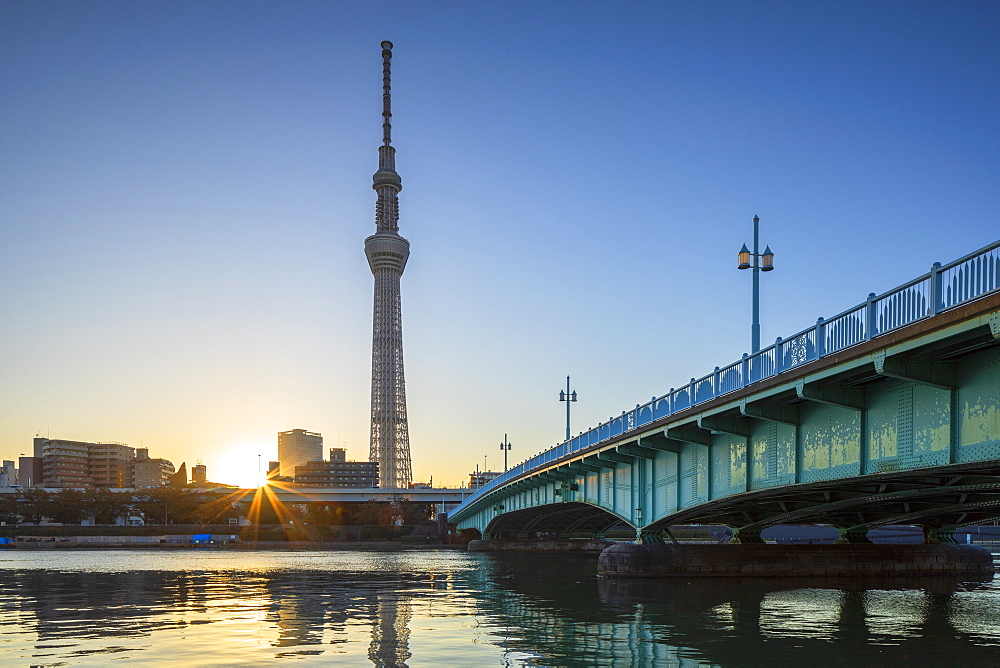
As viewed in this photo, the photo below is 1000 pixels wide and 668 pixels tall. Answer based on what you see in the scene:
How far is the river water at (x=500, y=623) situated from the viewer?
812 inches

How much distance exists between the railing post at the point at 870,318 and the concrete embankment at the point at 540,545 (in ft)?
252

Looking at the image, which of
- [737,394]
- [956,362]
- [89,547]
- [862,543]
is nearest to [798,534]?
[862,543]

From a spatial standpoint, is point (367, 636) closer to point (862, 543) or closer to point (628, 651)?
point (628, 651)

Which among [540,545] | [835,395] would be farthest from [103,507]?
[835,395]

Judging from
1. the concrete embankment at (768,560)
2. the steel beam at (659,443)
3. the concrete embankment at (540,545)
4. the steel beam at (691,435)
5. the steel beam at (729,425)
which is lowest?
the concrete embankment at (540,545)

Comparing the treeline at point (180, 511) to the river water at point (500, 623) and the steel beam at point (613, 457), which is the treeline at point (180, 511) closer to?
the steel beam at point (613, 457)

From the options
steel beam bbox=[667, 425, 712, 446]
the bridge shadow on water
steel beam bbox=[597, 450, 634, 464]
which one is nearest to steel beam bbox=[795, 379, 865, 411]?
the bridge shadow on water

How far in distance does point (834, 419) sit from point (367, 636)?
15382mm

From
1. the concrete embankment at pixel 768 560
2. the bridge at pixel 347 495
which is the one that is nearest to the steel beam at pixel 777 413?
the concrete embankment at pixel 768 560

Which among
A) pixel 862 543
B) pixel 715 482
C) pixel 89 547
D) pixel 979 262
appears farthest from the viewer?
pixel 89 547

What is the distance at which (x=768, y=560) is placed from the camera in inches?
1897

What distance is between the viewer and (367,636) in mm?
23703

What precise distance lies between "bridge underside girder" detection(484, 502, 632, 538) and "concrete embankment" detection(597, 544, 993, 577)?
21278mm

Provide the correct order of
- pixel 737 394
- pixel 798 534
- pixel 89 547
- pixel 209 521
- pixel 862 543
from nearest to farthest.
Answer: pixel 737 394 → pixel 862 543 → pixel 89 547 → pixel 798 534 → pixel 209 521
